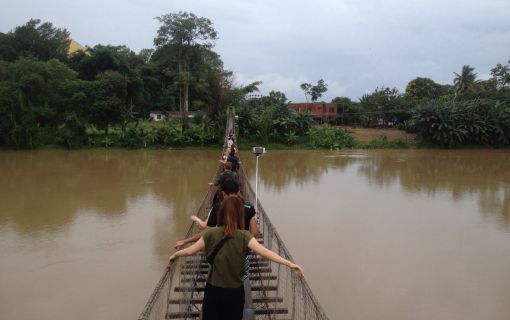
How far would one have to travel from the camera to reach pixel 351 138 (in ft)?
71.7

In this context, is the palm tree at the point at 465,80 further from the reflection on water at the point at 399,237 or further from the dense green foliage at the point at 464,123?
the reflection on water at the point at 399,237

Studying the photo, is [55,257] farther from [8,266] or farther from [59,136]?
[59,136]

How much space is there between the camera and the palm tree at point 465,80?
2680 centimetres

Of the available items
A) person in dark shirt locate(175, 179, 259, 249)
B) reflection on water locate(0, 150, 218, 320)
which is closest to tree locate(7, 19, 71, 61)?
reflection on water locate(0, 150, 218, 320)

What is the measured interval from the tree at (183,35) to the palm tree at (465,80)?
1549cm

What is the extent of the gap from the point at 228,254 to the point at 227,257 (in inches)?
0.5

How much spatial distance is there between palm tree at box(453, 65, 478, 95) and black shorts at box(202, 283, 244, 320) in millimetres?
28660

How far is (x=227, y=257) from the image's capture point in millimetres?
1809

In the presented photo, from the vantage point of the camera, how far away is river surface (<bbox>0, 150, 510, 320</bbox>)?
170 inches

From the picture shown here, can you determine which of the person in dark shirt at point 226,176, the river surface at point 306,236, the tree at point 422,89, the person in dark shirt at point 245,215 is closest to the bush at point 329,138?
the river surface at point 306,236

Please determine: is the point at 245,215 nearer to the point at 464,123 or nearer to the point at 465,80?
the point at 464,123

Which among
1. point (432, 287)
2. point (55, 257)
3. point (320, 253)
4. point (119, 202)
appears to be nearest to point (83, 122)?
point (119, 202)

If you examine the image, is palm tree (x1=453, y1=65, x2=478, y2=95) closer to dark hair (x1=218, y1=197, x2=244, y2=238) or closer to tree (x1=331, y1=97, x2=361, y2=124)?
tree (x1=331, y1=97, x2=361, y2=124)

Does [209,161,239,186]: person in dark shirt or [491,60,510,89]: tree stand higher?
[491,60,510,89]: tree
